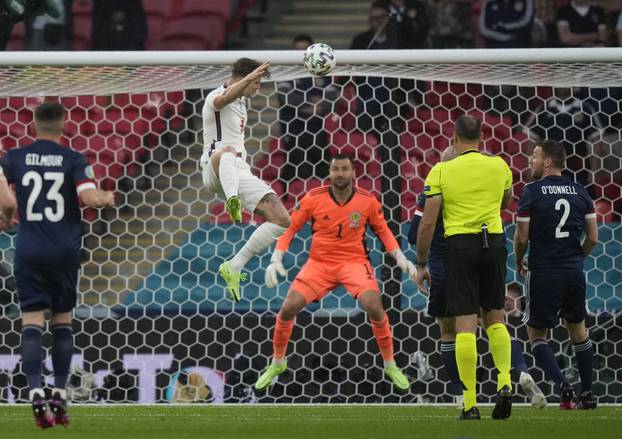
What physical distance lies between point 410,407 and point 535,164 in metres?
1.99

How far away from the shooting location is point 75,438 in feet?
23.3

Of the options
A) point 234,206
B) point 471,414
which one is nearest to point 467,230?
point 471,414

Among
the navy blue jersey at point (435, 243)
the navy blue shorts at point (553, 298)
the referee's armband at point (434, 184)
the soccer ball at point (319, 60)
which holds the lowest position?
the navy blue shorts at point (553, 298)

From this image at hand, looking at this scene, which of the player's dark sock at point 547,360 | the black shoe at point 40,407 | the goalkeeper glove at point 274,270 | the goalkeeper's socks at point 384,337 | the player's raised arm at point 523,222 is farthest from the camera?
the goalkeeper's socks at point 384,337

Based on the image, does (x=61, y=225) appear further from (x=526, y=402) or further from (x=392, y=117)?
(x=526, y=402)

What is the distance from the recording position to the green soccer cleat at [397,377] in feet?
32.4

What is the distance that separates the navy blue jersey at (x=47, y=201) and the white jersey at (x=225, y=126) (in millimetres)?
1705

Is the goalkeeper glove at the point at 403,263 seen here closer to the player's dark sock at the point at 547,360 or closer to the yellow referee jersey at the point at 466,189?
the player's dark sock at the point at 547,360

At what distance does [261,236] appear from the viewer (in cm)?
938

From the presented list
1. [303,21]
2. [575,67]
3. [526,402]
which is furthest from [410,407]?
[303,21]

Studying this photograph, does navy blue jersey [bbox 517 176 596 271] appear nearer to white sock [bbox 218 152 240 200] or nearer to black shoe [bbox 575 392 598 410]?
black shoe [bbox 575 392 598 410]

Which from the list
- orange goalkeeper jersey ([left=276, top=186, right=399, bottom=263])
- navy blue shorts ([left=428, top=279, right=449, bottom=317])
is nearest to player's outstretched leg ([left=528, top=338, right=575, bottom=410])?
navy blue shorts ([left=428, top=279, right=449, bottom=317])

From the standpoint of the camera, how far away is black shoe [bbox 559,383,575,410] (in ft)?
30.4

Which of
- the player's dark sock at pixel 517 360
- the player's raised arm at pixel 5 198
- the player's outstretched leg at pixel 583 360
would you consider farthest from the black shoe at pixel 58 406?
the player's outstretched leg at pixel 583 360
